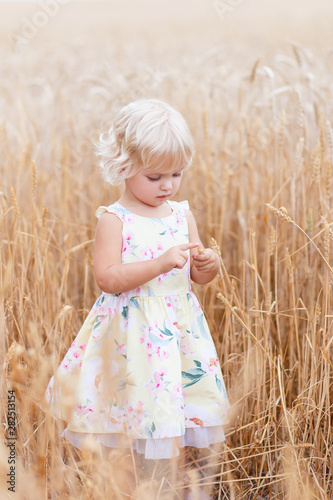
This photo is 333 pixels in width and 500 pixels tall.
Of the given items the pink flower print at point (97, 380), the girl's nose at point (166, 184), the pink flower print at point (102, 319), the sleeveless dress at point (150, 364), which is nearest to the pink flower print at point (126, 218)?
the sleeveless dress at point (150, 364)

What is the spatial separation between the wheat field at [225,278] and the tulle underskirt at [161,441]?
0.16 feet

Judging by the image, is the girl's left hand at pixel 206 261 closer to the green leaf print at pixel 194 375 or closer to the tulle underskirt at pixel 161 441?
the green leaf print at pixel 194 375

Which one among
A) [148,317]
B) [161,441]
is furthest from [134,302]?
[161,441]

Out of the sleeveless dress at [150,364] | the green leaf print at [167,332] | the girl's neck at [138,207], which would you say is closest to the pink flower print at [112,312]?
the sleeveless dress at [150,364]

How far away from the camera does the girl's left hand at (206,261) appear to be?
1.28 metres

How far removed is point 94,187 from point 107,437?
1.32 metres

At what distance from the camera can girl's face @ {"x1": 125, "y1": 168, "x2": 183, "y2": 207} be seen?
4.08 ft

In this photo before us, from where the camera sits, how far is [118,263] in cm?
126

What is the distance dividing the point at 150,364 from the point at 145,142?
46cm

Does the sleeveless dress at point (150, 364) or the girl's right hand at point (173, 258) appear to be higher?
the girl's right hand at point (173, 258)

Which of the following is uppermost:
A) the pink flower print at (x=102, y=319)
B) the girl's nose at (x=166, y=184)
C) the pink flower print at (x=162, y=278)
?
the girl's nose at (x=166, y=184)

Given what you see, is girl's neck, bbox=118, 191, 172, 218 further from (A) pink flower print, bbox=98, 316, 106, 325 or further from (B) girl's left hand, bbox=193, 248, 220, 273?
(A) pink flower print, bbox=98, 316, 106, 325

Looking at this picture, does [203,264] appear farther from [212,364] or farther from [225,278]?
[225,278]

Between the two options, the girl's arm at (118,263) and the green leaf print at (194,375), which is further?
the green leaf print at (194,375)
